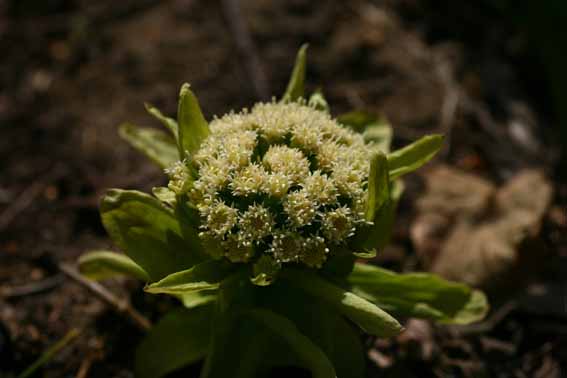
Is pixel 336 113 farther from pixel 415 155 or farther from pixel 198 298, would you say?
pixel 198 298

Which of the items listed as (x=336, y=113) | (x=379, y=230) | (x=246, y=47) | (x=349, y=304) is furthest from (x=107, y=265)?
(x=246, y=47)

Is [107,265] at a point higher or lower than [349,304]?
higher

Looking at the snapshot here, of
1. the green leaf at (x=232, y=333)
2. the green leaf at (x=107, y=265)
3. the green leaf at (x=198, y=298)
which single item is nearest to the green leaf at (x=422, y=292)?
the green leaf at (x=232, y=333)

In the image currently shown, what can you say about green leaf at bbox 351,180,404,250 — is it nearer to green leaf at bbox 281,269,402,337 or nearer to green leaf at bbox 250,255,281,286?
green leaf at bbox 281,269,402,337

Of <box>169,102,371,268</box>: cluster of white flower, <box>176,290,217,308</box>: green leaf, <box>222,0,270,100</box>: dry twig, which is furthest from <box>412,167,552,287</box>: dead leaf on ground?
<box>176,290,217,308</box>: green leaf

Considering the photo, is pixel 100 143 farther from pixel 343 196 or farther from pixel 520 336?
pixel 520 336
